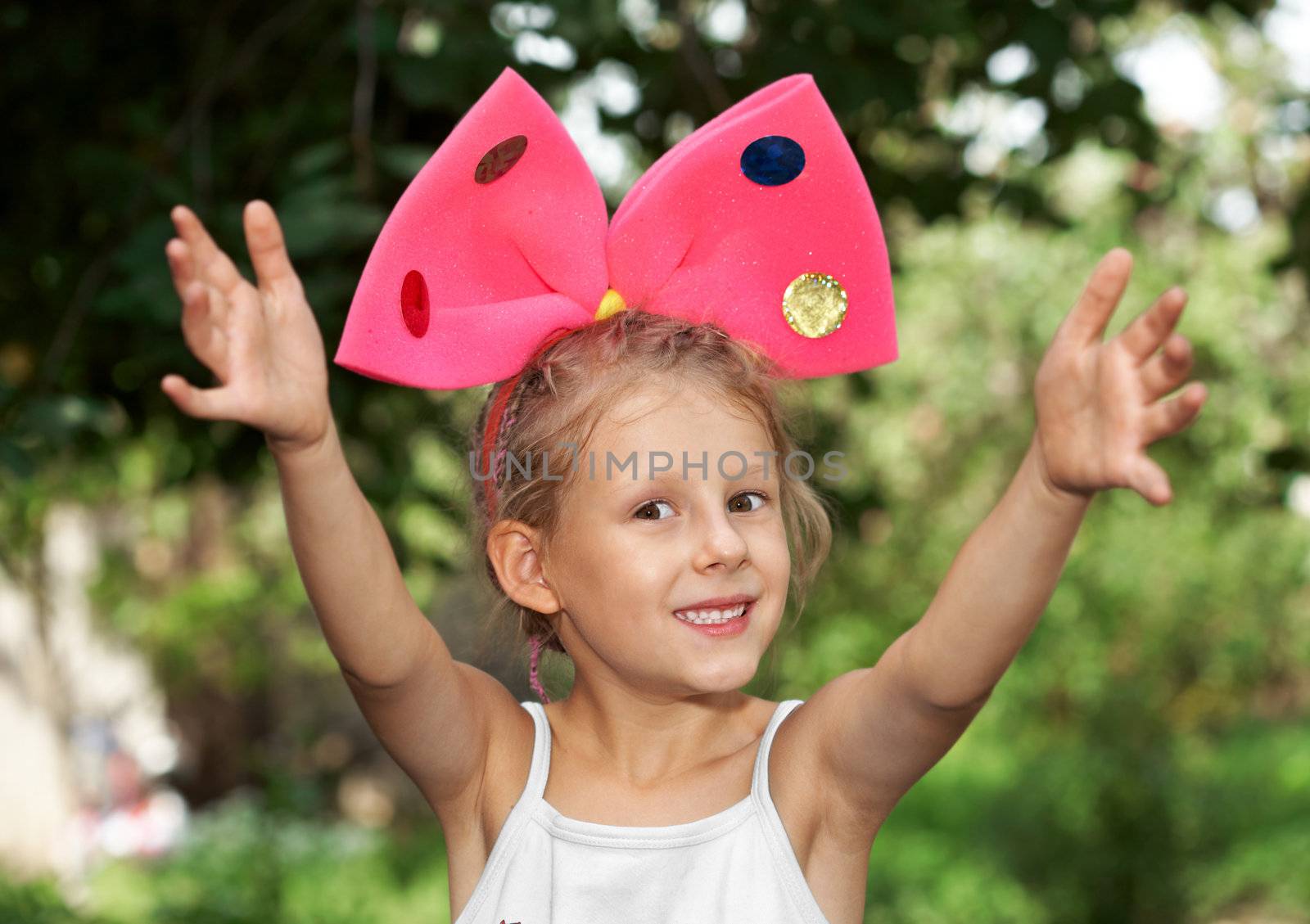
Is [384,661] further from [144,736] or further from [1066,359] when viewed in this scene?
[144,736]

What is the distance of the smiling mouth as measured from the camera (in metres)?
1.41

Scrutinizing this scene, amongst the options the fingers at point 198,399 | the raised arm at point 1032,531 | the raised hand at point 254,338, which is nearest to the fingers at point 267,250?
the raised hand at point 254,338

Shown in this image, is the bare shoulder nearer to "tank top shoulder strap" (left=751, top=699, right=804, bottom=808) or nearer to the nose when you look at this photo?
"tank top shoulder strap" (left=751, top=699, right=804, bottom=808)

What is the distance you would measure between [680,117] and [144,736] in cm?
877

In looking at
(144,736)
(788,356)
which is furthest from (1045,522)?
(144,736)

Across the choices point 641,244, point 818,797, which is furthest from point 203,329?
point 818,797

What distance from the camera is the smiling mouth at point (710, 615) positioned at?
→ 55.5 inches

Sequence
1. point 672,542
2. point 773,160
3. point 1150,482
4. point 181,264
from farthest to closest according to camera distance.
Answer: point 773,160 < point 672,542 < point 181,264 < point 1150,482

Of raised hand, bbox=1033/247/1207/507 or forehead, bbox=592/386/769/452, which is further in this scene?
forehead, bbox=592/386/769/452

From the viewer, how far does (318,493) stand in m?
1.27

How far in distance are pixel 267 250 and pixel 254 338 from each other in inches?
3.2

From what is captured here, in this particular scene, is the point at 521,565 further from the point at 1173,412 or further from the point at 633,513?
the point at 1173,412

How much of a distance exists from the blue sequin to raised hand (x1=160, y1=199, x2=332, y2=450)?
1.76 feet

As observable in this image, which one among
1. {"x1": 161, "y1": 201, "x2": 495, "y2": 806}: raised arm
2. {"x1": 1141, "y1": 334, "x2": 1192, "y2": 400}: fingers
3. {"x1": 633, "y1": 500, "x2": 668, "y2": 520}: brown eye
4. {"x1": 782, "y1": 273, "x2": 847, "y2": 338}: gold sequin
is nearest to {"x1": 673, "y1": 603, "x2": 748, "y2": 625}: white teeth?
{"x1": 633, "y1": 500, "x2": 668, "y2": 520}: brown eye
